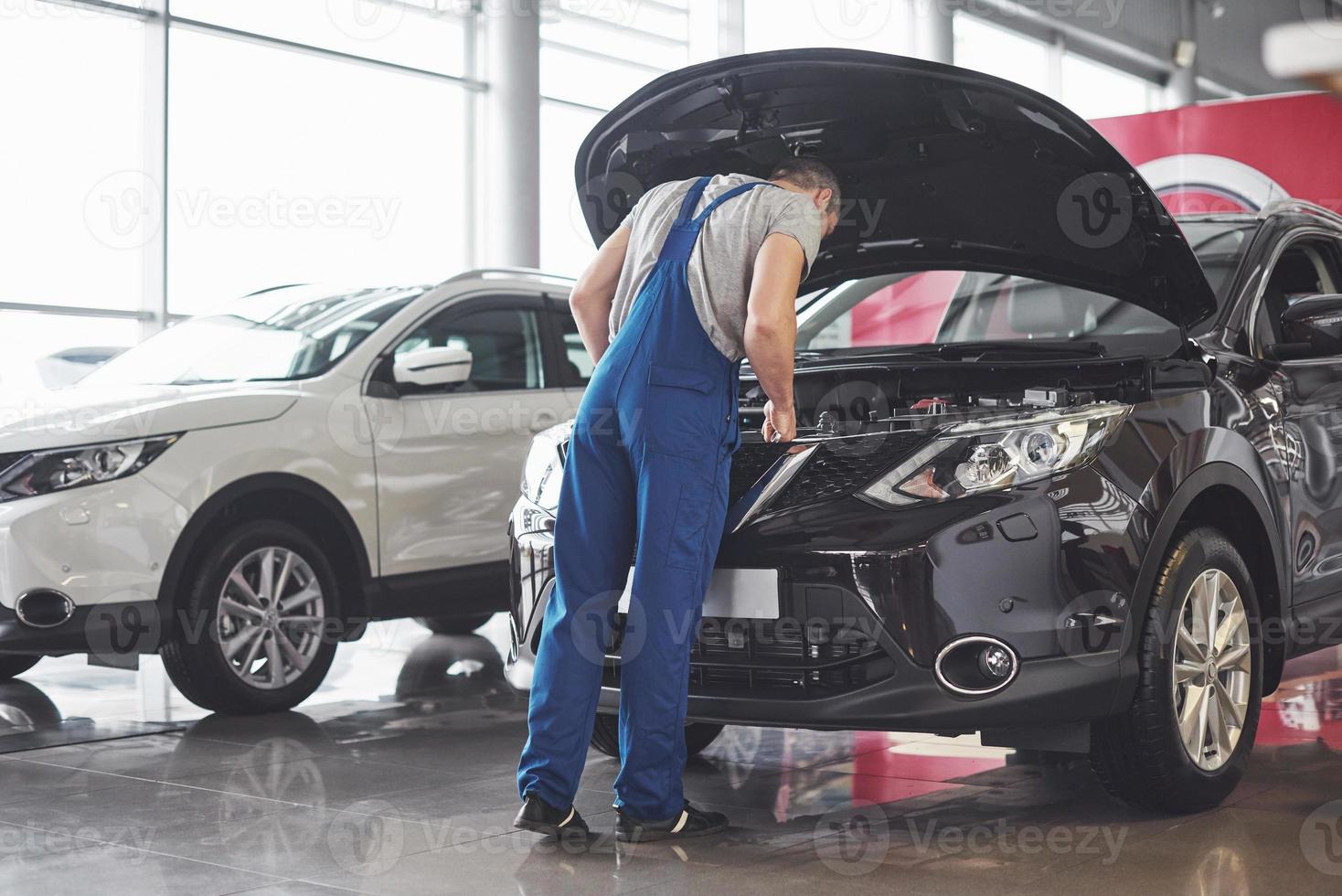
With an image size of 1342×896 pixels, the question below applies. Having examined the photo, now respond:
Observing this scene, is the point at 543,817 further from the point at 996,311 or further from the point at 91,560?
the point at 996,311

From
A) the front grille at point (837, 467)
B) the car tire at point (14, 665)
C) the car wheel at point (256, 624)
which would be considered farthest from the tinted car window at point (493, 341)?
the front grille at point (837, 467)

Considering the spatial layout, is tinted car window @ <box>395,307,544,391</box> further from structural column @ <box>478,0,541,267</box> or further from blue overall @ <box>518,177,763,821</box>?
structural column @ <box>478,0,541,267</box>

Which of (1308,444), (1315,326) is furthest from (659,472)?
(1308,444)

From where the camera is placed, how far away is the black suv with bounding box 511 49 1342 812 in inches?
129

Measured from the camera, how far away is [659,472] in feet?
11.1

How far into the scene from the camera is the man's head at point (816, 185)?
11.9 feet

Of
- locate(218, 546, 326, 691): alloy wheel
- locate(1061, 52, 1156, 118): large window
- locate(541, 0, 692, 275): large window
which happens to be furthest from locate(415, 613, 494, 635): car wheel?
locate(1061, 52, 1156, 118): large window

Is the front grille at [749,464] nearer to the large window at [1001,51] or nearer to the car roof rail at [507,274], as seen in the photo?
the car roof rail at [507,274]

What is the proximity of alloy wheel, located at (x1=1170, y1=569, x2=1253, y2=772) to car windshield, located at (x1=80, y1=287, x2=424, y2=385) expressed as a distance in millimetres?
3387

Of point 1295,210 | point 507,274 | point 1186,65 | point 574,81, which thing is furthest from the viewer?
point 1186,65

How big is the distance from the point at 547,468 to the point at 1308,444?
2197 millimetres

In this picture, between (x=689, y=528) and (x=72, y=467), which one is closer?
(x=689, y=528)

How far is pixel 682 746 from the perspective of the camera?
11.5ft

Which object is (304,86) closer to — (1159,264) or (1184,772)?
(1159,264)
